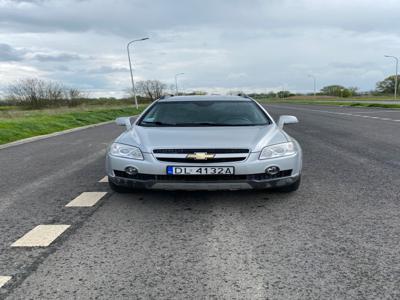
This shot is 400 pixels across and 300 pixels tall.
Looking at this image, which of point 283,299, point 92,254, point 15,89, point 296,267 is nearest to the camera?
point 283,299

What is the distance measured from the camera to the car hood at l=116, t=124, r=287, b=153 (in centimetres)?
405

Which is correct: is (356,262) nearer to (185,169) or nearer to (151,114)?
(185,169)

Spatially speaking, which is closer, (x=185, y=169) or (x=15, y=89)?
(x=185, y=169)

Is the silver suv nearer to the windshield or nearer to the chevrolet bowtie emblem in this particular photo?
the chevrolet bowtie emblem

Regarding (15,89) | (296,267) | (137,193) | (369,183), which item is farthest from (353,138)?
(15,89)

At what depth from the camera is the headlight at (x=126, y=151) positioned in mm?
4145

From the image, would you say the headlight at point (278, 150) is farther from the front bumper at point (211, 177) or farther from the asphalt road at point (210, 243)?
the asphalt road at point (210, 243)

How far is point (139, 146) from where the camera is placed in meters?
4.19

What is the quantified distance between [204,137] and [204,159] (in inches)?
15.4

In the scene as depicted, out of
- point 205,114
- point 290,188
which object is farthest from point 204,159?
point 205,114

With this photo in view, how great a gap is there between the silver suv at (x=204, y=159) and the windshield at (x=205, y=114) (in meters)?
0.25

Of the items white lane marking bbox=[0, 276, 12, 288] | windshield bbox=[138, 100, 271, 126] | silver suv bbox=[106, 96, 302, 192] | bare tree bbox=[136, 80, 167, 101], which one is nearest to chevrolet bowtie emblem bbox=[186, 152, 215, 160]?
silver suv bbox=[106, 96, 302, 192]

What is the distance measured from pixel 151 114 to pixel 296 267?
3.46 metres

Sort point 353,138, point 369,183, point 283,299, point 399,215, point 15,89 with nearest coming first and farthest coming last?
point 283,299
point 399,215
point 369,183
point 353,138
point 15,89
